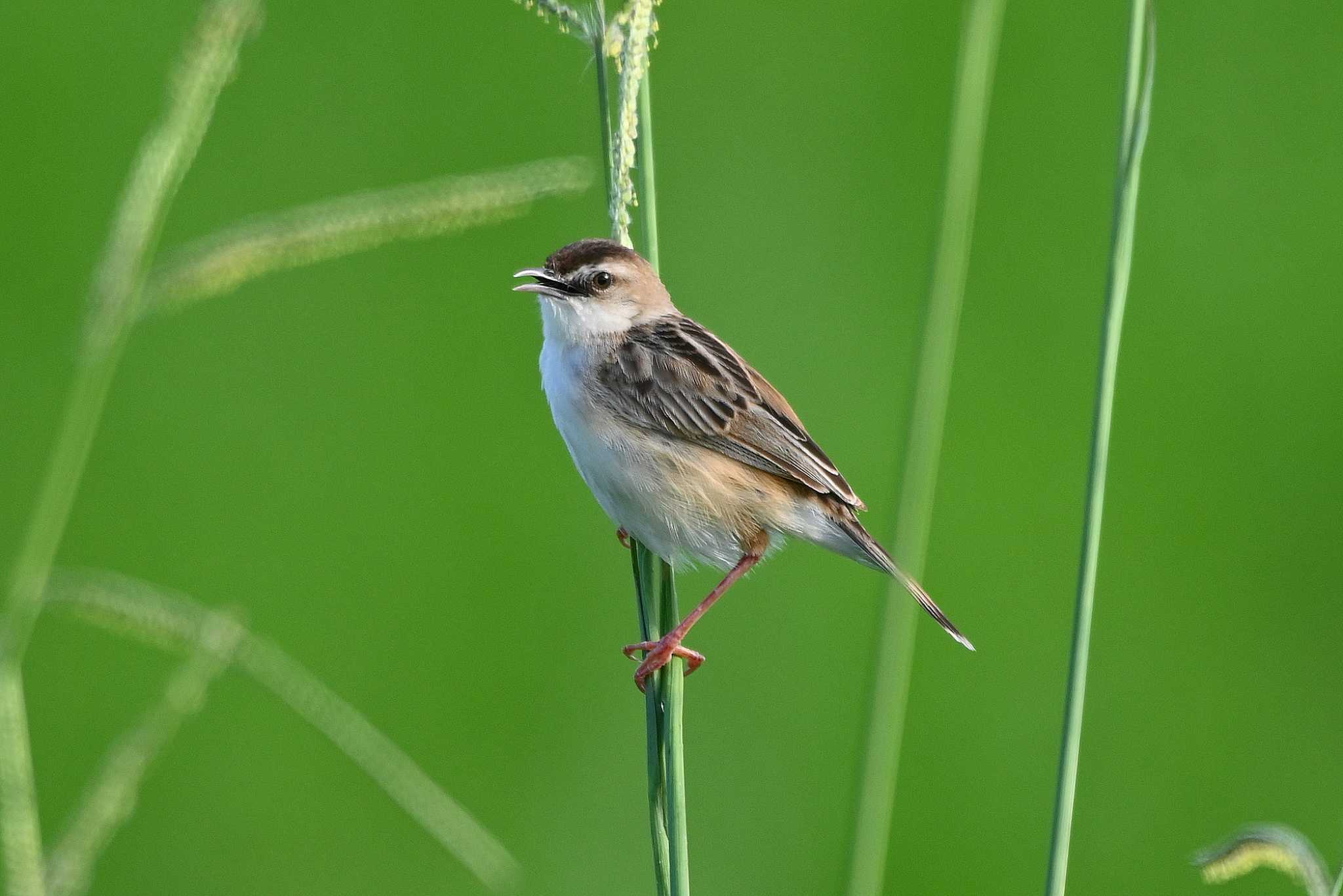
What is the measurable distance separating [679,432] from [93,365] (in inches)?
65.0

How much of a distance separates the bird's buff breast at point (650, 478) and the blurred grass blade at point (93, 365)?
140 cm

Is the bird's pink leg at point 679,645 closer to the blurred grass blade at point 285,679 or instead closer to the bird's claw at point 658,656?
the bird's claw at point 658,656

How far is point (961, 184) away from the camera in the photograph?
2338mm

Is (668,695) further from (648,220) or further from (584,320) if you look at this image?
(584,320)

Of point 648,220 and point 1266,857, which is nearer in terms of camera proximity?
point 1266,857

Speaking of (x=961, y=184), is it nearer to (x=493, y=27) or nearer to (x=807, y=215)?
(x=807, y=215)

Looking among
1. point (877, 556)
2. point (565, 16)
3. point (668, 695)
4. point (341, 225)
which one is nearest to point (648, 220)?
point (565, 16)

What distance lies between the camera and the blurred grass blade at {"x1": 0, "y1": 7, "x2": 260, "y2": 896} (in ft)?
5.68

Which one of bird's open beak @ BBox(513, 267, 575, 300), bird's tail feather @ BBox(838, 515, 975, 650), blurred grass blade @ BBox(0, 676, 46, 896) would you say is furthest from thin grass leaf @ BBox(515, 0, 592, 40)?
bird's tail feather @ BBox(838, 515, 975, 650)

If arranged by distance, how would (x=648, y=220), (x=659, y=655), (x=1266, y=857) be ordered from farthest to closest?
1. (x=659, y=655)
2. (x=648, y=220)
3. (x=1266, y=857)

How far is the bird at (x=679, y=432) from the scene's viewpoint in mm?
3135

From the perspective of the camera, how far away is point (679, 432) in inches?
126

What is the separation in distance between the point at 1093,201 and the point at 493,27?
9.54 ft

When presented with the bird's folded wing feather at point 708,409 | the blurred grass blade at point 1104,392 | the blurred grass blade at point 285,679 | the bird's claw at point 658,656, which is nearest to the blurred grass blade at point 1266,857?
the blurred grass blade at point 1104,392
